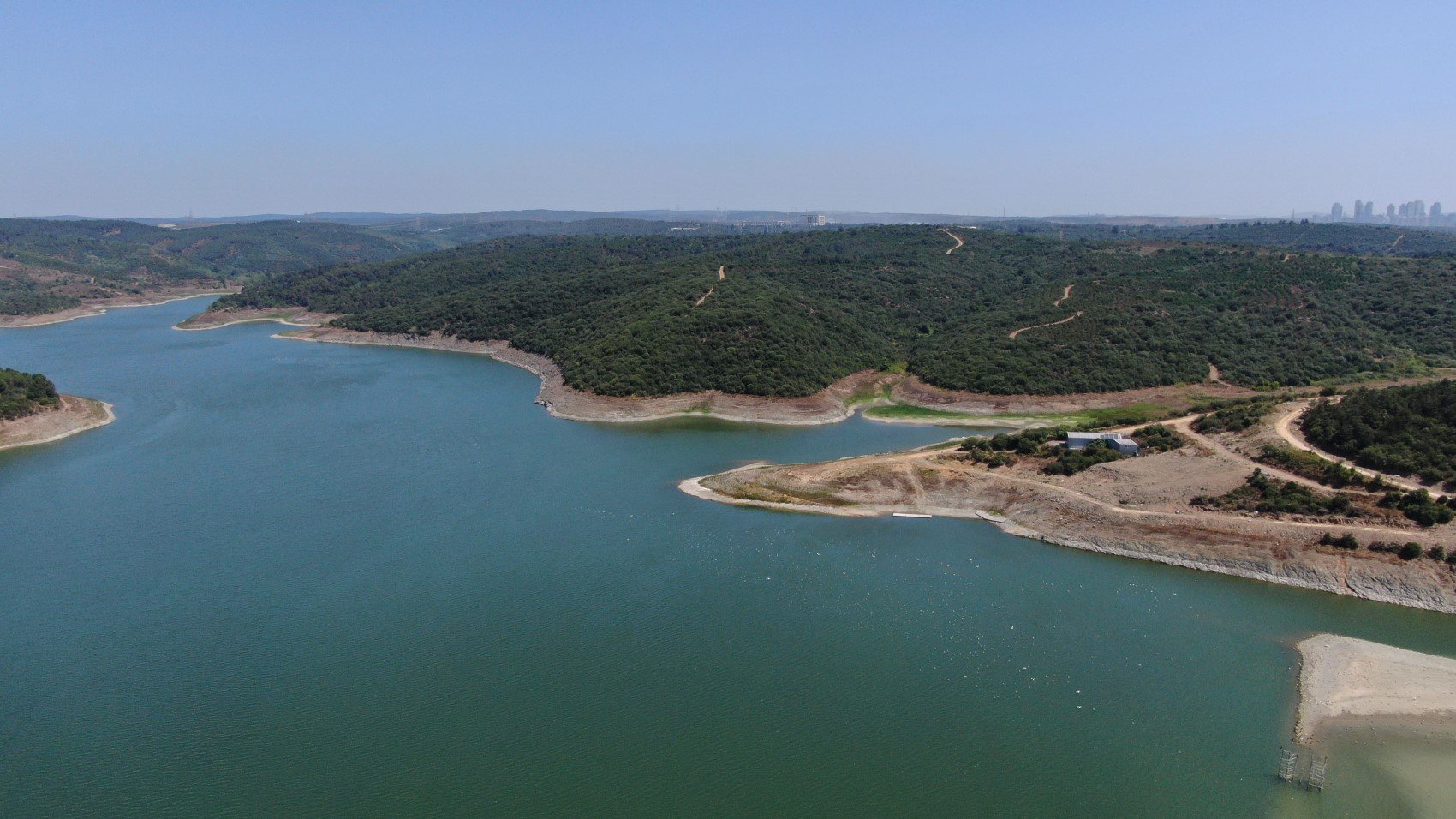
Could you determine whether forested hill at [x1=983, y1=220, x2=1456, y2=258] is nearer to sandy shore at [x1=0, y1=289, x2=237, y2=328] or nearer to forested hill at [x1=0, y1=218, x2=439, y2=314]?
sandy shore at [x1=0, y1=289, x2=237, y2=328]

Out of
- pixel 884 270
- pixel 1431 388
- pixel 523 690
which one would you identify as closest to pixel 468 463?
pixel 523 690

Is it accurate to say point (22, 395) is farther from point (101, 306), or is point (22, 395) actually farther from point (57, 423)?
point (101, 306)

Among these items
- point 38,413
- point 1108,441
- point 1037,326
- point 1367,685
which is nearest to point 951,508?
point 1108,441

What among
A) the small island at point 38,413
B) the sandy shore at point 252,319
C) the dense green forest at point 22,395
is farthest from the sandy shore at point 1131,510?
the sandy shore at point 252,319

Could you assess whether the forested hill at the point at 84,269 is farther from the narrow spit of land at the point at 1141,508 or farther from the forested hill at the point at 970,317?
the narrow spit of land at the point at 1141,508

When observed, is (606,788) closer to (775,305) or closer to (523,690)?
(523,690)

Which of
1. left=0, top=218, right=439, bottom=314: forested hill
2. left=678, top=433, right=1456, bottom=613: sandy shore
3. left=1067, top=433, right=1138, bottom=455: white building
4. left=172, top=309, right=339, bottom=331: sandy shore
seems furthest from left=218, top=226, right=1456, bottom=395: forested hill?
left=0, top=218, right=439, bottom=314: forested hill
